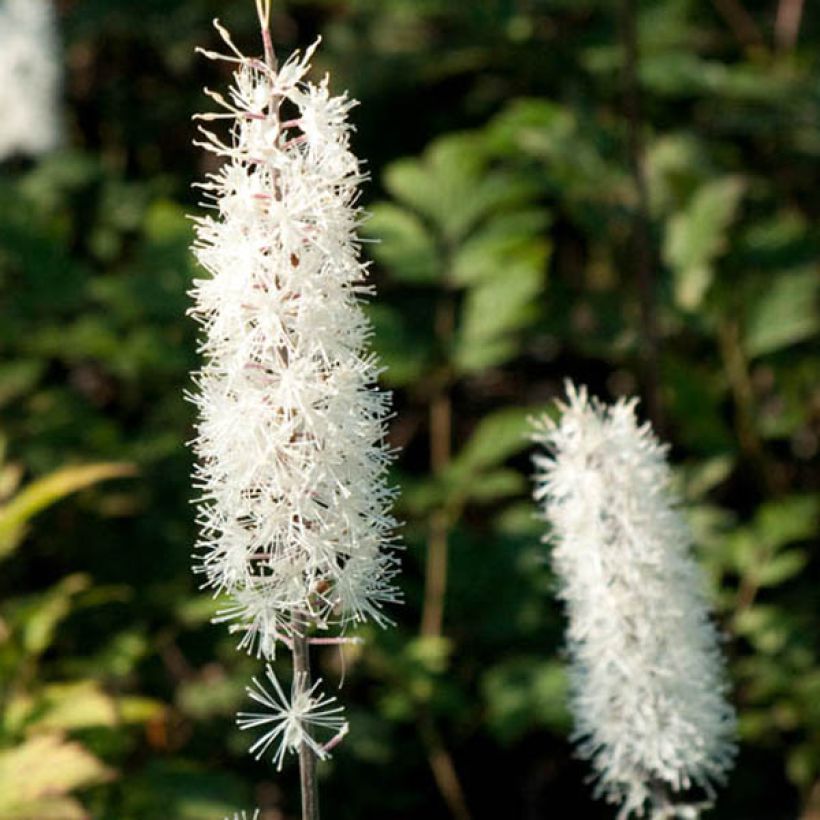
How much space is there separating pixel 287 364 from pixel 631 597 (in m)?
0.63

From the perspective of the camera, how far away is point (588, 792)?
146 inches

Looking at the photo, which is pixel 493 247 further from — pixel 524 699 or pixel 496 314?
pixel 524 699

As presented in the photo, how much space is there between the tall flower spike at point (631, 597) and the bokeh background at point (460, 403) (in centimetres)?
86

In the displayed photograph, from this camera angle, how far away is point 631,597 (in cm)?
181

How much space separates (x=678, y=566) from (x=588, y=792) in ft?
6.84

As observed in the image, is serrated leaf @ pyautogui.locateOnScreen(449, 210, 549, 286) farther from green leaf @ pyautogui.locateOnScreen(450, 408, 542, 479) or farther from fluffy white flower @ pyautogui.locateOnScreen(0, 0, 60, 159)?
fluffy white flower @ pyautogui.locateOnScreen(0, 0, 60, 159)

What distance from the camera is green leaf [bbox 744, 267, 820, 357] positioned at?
342 cm

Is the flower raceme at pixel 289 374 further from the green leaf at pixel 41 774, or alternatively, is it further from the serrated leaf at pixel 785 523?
the serrated leaf at pixel 785 523

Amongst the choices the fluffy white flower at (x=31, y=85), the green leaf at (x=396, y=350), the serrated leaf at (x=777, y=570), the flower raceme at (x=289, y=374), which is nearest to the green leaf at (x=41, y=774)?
the flower raceme at (x=289, y=374)

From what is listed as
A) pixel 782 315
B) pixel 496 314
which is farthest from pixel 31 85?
pixel 782 315

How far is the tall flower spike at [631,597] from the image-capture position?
5.93 ft

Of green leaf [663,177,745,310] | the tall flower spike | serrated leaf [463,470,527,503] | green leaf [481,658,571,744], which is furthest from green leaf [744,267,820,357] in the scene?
the tall flower spike

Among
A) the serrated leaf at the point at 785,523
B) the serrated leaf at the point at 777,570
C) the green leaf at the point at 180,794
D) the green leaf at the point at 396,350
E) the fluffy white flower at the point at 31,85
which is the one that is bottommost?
the green leaf at the point at 180,794

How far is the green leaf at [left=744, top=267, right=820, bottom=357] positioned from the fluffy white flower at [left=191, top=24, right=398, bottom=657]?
216 cm
